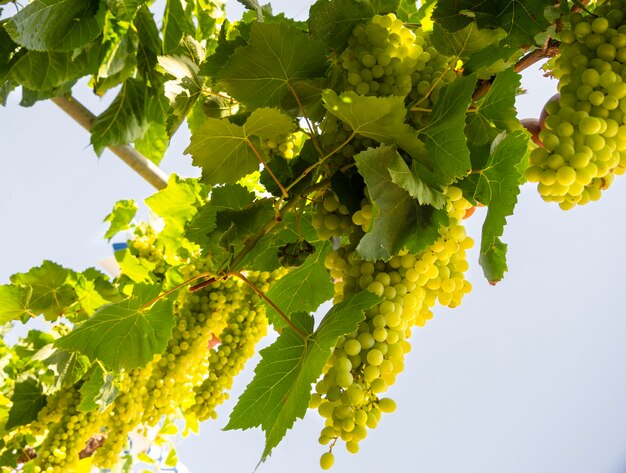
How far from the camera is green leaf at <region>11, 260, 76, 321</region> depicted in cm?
117

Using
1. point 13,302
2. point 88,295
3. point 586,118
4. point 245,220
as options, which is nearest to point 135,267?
point 88,295

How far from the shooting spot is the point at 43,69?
121cm

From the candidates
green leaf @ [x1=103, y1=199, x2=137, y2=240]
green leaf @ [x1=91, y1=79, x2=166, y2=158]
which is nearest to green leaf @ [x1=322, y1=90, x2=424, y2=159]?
green leaf @ [x1=91, y1=79, x2=166, y2=158]

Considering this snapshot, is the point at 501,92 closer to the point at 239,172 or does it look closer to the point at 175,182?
the point at 239,172

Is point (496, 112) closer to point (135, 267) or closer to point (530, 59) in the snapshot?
point (530, 59)

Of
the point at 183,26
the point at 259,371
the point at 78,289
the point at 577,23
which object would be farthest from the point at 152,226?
the point at 577,23

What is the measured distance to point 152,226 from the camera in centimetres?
146

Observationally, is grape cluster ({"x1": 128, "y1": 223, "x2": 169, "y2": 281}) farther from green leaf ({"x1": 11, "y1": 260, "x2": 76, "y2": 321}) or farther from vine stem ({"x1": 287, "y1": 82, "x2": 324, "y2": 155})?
vine stem ({"x1": 287, "y1": 82, "x2": 324, "y2": 155})

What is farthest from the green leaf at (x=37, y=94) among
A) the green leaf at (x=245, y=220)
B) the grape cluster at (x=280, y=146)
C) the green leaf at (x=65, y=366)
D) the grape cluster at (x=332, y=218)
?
the grape cluster at (x=332, y=218)

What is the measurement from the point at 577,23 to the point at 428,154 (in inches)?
5.9

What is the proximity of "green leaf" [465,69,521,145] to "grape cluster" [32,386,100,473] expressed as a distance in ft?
3.13

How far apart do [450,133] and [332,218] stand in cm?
12

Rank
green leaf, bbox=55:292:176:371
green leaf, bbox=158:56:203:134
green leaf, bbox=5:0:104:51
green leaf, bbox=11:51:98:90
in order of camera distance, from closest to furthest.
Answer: green leaf, bbox=55:292:176:371 → green leaf, bbox=158:56:203:134 → green leaf, bbox=5:0:104:51 → green leaf, bbox=11:51:98:90

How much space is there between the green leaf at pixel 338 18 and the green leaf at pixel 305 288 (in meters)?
0.20
